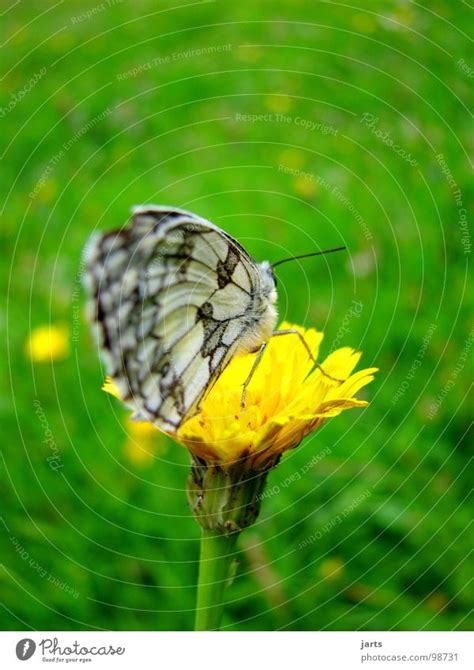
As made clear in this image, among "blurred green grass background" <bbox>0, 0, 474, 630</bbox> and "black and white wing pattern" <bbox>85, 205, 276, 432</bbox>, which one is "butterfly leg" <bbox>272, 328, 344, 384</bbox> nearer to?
"black and white wing pattern" <bbox>85, 205, 276, 432</bbox>

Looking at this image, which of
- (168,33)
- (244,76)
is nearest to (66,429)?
(244,76)

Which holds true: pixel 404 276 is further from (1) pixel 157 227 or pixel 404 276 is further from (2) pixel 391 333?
(1) pixel 157 227

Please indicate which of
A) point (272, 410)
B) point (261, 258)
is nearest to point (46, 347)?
point (261, 258)
